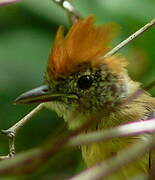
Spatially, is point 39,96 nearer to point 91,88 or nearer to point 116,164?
point 91,88

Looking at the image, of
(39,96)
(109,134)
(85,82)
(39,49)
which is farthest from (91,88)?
(109,134)

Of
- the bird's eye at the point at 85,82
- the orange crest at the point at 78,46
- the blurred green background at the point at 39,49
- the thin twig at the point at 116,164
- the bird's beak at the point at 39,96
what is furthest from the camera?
the blurred green background at the point at 39,49

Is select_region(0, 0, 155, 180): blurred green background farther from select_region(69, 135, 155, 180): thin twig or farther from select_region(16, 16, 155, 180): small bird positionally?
select_region(69, 135, 155, 180): thin twig

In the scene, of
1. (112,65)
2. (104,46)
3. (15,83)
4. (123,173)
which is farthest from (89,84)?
(15,83)

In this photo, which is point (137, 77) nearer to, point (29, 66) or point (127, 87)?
point (127, 87)

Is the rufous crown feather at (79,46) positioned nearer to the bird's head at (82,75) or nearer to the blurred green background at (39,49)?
the bird's head at (82,75)

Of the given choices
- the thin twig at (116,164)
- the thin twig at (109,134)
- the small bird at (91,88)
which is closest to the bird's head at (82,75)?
the small bird at (91,88)
